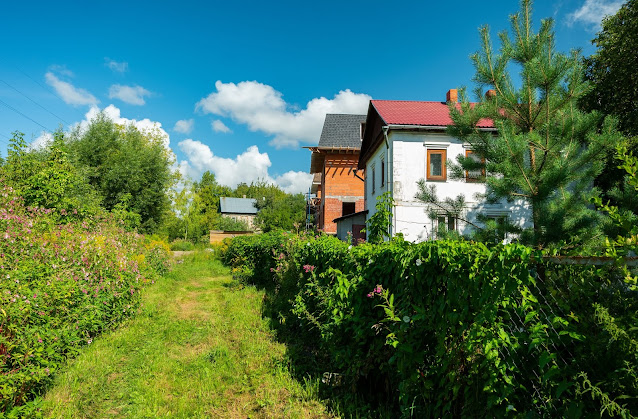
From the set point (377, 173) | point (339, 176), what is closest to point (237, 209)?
point (339, 176)

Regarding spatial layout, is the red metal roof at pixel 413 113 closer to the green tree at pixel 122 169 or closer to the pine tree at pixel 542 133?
the pine tree at pixel 542 133

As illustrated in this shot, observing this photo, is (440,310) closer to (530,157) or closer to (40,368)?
(40,368)

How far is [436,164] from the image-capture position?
14.8 metres

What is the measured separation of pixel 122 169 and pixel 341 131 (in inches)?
559

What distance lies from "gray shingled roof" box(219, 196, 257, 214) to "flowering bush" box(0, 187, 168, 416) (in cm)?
6468

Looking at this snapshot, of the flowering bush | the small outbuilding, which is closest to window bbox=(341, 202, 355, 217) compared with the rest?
the flowering bush

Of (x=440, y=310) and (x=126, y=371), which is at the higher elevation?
(x=440, y=310)

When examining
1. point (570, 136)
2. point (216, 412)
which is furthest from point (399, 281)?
point (570, 136)

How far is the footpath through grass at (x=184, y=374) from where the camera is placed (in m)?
3.48

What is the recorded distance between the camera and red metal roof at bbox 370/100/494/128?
1466cm

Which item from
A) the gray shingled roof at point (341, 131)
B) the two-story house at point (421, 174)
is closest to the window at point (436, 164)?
the two-story house at point (421, 174)

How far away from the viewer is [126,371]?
14.4 ft

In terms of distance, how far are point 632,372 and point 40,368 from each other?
4669mm

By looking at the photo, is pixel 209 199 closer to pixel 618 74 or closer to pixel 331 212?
pixel 331 212
